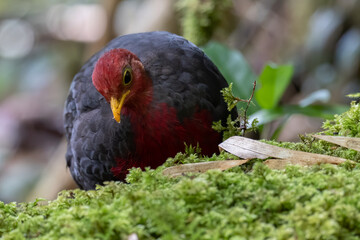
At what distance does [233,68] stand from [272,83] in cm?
30

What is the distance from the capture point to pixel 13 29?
23.9 ft

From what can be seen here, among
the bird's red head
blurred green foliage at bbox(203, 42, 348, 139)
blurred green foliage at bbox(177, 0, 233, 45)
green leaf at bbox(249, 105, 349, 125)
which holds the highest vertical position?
blurred green foliage at bbox(177, 0, 233, 45)

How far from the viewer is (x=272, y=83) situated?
2.95 m

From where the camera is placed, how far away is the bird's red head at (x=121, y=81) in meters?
1.92

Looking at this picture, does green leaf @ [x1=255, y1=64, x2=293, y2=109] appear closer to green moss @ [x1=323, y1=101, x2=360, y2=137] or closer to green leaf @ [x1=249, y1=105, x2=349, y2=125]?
green leaf @ [x1=249, y1=105, x2=349, y2=125]

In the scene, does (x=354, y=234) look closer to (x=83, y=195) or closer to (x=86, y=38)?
(x=83, y=195)

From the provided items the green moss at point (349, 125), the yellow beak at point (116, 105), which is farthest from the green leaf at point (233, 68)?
the green moss at point (349, 125)

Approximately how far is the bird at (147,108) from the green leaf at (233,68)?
0.65m

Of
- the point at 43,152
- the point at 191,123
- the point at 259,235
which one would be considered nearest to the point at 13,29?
the point at 43,152

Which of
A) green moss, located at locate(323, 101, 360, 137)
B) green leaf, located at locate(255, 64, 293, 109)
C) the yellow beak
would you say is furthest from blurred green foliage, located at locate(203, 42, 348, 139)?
green moss, located at locate(323, 101, 360, 137)

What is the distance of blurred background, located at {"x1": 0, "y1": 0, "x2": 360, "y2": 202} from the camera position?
4.58 meters

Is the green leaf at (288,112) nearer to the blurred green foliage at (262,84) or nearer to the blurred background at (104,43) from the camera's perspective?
the blurred green foliage at (262,84)

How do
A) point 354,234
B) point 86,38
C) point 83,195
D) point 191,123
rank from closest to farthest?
1. point 354,234
2. point 83,195
3. point 191,123
4. point 86,38

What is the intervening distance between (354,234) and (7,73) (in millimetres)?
6713
